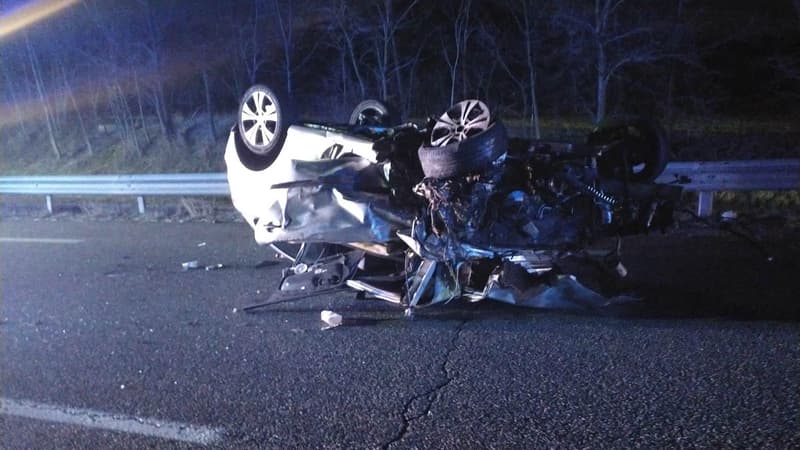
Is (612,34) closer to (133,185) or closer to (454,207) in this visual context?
(454,207)

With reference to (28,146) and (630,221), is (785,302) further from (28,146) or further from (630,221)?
(28,146)

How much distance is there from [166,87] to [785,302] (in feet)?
57.0

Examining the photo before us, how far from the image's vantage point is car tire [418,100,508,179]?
4.16 meters

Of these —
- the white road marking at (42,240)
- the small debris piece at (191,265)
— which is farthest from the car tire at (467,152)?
the white road marking at (42,240)

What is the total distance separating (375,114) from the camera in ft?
20.4

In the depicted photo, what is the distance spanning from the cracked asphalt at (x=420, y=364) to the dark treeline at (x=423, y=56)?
6974mm

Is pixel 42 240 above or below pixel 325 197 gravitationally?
below

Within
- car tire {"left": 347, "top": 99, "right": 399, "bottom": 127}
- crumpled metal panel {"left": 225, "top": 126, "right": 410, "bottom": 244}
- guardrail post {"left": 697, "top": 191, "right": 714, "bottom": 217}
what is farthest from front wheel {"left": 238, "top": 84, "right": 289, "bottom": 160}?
guardrail post {"left": 697, "top": 191, "right": 714, "bottom": 217}

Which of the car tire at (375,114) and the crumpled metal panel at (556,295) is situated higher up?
the car tire at (375,114)

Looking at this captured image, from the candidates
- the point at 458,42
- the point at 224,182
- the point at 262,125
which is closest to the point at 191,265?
the point at 262,125

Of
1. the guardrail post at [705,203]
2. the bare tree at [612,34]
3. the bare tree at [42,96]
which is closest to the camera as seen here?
the guardrail post at [705,203]

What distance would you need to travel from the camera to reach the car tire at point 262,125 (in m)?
5.22

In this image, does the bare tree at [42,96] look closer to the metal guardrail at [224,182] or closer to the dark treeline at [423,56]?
the dark treeline at [423,56]

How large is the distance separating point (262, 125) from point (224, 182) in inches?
160
